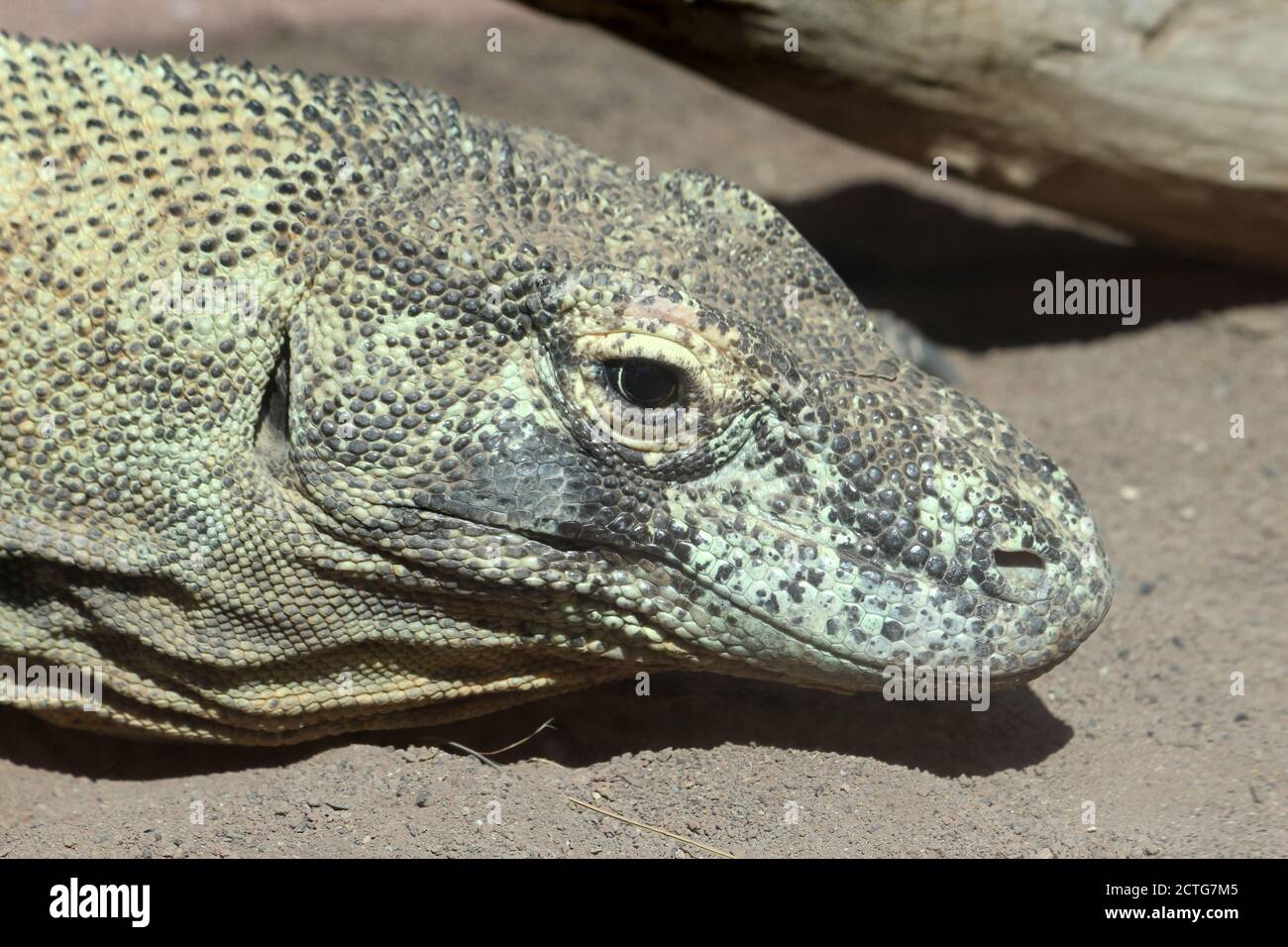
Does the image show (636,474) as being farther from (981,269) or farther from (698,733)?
(981,269)

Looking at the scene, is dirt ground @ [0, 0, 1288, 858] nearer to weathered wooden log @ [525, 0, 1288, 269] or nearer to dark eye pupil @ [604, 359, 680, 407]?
weathered wooden log @ [525, 0, 1288, 269]

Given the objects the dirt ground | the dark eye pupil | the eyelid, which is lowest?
the dirt ground

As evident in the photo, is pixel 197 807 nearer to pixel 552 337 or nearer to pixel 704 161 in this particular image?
pixel 552 337

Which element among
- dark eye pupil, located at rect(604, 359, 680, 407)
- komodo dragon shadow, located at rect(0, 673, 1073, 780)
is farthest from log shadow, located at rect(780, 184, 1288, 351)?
dark eye pupil, located at rect(604, 359, 680, 407)

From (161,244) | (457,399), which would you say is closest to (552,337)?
(457,399)

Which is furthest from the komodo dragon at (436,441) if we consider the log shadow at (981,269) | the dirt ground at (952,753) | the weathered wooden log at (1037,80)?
the log shadow at (981,269)

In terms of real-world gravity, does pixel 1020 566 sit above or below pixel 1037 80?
below

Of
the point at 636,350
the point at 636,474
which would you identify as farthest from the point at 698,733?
the point at 636,350
